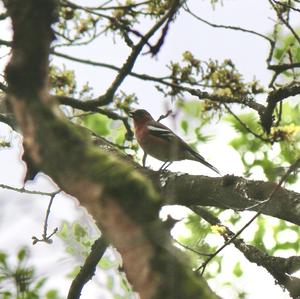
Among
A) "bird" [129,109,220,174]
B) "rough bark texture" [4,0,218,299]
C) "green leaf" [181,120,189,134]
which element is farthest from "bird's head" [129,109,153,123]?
"rough bark texture" [4,0,218,299]

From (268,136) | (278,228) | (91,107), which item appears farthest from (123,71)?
(278,228)

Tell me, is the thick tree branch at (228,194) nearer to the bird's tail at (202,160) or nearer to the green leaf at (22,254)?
the green leaf at (22,254)

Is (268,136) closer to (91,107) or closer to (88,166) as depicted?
(91,107)

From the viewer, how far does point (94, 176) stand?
174 cm

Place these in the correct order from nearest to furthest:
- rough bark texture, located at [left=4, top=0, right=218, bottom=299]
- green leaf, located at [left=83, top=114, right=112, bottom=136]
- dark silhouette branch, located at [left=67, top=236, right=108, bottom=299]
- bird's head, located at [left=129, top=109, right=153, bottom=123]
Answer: rough bark texture, located at [left=4, top=0, right=218, bottom=299], dark silhouette branch, located at [left=67, top=236, right=108, bottom=299], green leaf, located at [left=83, top=114, right=112, bottom=136], bird's head, located at [left=129, top=109, right=153, bottom=123]

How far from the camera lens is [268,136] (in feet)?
19.5

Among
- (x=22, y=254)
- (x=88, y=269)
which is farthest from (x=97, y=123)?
(x=22, y=254)

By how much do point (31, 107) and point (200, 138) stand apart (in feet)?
24.0

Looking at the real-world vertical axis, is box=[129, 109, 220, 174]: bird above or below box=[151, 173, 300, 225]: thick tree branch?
above

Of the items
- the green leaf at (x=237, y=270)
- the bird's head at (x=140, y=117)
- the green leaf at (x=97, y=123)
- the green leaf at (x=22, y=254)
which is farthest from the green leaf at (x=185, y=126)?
the green leaf at (x=22, y=254)

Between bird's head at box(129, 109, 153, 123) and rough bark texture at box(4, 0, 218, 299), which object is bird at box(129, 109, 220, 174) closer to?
bird's head at box(129, 109, 153, 123)

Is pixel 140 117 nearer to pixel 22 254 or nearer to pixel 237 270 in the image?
pixel 237 270

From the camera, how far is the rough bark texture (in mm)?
1564

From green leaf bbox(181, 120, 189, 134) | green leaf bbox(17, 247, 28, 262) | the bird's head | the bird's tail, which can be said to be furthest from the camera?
the bird's head
